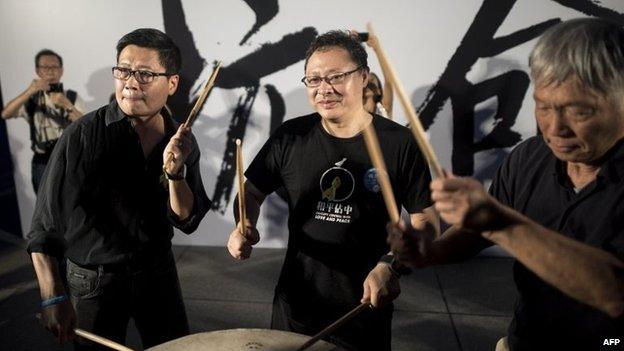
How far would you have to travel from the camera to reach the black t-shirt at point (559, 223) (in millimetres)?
946

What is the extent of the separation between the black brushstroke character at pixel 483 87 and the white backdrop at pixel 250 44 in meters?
0.04

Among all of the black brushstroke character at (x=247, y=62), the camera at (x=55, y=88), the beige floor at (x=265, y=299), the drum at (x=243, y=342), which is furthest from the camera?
the camera at (x=55, y=88)

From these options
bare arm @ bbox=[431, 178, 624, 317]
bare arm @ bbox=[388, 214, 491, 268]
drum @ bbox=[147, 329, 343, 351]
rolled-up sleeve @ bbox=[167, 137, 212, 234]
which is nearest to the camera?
bare arm @ bbox=[431, 178, 624, 317]

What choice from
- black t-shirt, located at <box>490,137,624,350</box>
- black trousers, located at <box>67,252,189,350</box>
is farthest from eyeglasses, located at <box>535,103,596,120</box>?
black trousers, located at <box>67,252,189,350</box>

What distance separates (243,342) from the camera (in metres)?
1.28

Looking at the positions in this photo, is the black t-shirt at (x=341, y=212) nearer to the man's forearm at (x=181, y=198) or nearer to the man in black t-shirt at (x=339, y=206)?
the man in black t-shirt at (x=339, y=206)

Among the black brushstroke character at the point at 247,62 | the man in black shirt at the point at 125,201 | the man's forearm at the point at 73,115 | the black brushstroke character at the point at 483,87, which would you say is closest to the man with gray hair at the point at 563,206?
the man in black shirt at the point at 125,201

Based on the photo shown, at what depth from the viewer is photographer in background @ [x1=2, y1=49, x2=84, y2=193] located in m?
3.72

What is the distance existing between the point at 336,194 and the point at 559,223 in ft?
2.55

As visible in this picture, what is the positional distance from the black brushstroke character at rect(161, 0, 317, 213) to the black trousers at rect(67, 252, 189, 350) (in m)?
2.14

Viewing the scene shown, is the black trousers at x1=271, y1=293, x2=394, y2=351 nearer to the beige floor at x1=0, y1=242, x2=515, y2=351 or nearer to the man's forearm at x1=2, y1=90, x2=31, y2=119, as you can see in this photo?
the beige floor at x1=0, y1=242, x2=515, y2=351

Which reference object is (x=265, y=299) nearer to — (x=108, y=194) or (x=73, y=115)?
(x=108, y=194)

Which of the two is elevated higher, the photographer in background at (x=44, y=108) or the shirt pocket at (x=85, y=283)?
the photographer in background at (x=44, y=108)

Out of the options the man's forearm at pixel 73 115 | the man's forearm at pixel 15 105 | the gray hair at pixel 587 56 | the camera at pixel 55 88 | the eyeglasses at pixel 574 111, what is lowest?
the man's forearm at pixel 73 115
